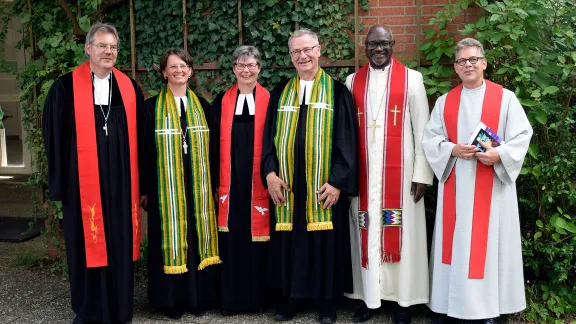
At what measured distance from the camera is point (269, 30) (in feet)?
17.1

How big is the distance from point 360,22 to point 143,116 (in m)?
2.00

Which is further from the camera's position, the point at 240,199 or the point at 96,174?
the point at 240,199

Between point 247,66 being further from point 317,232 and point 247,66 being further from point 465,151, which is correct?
point 465,151

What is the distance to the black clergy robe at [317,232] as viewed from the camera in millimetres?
4230

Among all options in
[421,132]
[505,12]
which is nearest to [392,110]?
[421,132]

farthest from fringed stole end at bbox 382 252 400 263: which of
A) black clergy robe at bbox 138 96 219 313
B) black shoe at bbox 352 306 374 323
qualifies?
black clergy robe at bbox 138 96 219 313

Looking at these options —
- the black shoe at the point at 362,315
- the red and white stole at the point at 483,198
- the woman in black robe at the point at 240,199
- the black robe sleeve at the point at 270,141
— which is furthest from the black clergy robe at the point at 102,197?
the red and white stole at the point at 483,198

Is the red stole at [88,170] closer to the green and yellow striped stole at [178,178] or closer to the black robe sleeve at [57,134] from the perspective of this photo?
the black robe sleeve at [57,134]

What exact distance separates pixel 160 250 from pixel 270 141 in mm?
1162

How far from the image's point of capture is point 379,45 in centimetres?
418

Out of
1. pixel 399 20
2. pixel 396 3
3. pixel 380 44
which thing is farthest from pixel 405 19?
pixel 380 44

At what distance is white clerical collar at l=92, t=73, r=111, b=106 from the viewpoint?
425 cm

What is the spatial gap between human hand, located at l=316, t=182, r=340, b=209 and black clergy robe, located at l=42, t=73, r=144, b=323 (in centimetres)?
139

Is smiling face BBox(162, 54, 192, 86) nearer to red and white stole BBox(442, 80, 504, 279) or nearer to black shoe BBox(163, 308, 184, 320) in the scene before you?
black shoe BBox(163, 308, 184, 320)
